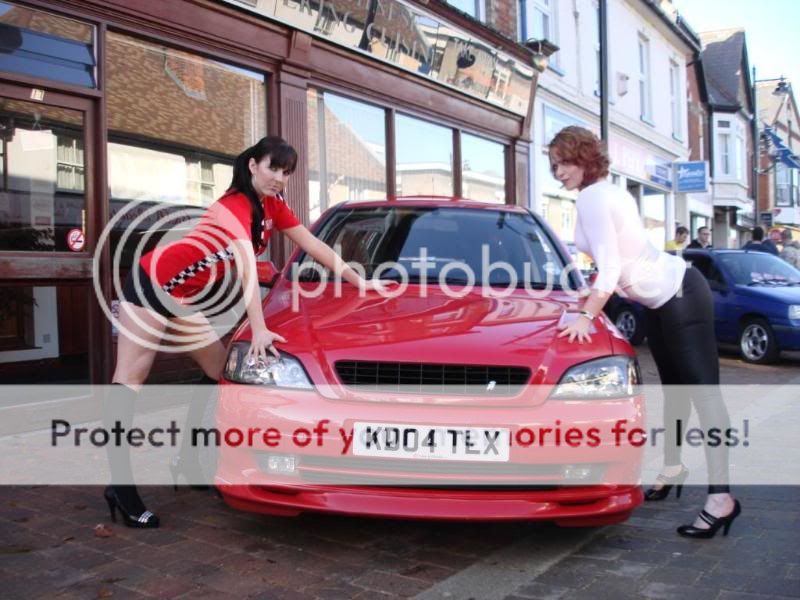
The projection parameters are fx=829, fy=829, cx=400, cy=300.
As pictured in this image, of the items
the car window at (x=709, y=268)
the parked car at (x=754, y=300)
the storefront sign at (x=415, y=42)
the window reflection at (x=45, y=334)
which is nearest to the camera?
the window reflection at (x=45, y=334)

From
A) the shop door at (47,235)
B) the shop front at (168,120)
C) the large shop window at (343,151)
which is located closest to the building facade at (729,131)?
the shop front at (168,120)

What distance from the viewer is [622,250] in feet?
12.0

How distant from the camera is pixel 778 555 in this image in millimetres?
3373

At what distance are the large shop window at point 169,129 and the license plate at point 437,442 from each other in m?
4.31

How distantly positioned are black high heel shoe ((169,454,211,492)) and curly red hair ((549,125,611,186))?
248cm

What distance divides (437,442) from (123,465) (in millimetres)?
1534

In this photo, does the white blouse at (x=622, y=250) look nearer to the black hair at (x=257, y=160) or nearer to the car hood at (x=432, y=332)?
the car hood at (x=432, y=332)

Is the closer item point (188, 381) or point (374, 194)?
point (188, 381)

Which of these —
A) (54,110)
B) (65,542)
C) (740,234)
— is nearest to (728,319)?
(54,110)

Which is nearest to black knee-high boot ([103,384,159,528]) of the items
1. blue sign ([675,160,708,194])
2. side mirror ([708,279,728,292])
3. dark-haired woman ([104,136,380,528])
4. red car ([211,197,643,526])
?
dark-haired woman ([104,136,380,528])

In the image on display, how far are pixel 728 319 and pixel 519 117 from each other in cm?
507

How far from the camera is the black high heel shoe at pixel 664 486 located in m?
4.27

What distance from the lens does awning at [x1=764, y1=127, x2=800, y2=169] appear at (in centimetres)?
4116

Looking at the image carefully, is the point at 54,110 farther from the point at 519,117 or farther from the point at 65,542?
the point at 519,117
